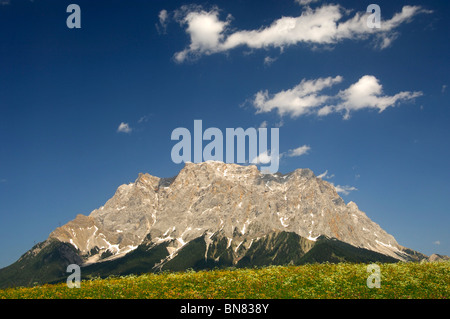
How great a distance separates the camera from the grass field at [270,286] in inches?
984

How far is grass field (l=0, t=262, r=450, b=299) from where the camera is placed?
82.0ft

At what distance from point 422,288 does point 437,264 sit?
9.79m

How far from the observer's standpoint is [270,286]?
27297mm

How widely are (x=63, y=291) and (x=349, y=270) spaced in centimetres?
2407

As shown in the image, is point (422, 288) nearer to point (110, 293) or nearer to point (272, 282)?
point (272, 282)

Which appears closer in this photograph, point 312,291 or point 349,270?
point 312,291

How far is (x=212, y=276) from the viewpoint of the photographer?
3019cm
